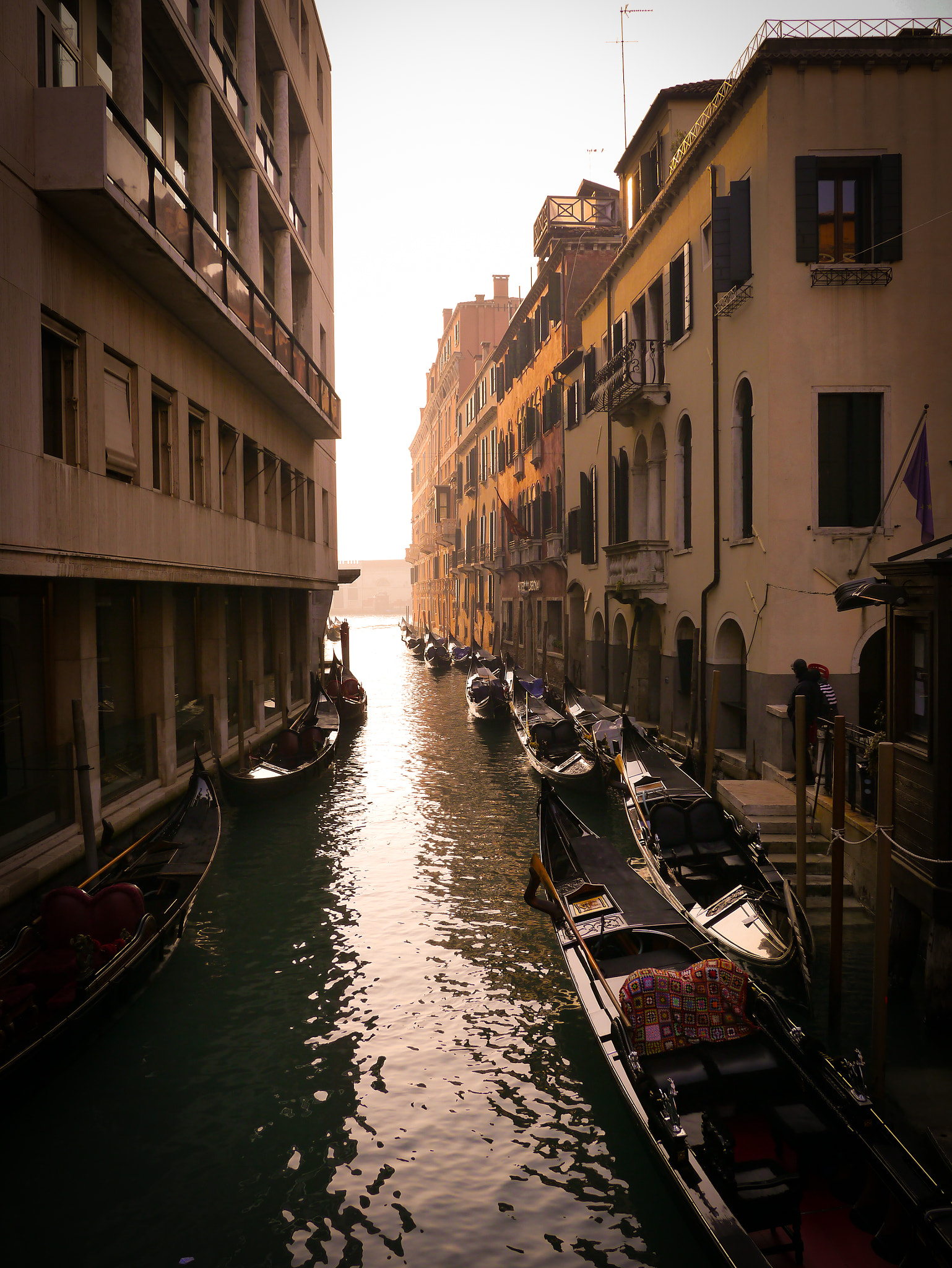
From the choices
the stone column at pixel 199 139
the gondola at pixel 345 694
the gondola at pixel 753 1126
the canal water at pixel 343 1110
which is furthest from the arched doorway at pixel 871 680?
the gondola at pixel 345 694

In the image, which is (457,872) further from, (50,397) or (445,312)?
(445,312)

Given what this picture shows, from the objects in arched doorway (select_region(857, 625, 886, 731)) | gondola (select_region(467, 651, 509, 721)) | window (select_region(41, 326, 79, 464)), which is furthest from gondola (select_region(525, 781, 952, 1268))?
gondola (select_region(467, 651, 509, 721))

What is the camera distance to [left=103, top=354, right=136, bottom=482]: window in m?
9.99

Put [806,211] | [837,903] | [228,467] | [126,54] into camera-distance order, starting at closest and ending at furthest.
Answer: [837,903] < [126,54] < [806,211] < [228,467]

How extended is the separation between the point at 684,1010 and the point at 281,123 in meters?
18.1

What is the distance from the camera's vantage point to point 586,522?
73.3 feet

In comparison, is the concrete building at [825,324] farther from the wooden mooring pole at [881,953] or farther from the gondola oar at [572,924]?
the wooden mooring pole at [881,953]

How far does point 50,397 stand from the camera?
8.96 m

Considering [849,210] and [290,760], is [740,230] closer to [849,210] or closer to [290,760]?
[849,210]

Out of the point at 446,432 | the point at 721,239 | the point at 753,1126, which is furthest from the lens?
the point at 446,432

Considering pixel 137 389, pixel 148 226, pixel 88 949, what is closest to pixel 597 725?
pixel 137 389

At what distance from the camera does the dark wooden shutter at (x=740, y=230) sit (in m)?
12.0

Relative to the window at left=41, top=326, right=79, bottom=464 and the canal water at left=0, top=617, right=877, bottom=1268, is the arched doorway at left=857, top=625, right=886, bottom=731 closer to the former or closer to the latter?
the canal water at left=0, top=617, right=877, bottom=1268

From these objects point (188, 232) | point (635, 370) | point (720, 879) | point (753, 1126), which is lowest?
point (753, 1126)
